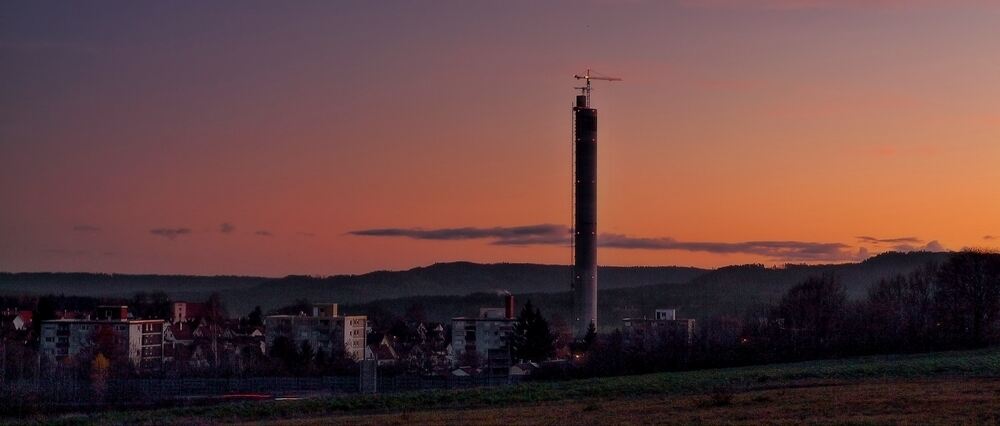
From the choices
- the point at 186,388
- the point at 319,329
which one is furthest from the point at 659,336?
the point at 319,329

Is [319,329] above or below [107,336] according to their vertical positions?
above

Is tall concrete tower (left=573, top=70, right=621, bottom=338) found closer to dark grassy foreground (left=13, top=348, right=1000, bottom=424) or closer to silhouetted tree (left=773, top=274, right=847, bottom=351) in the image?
silhouetted tree (left=773, top=274, right=847, bottom=351)

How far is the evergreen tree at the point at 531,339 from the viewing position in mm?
114188

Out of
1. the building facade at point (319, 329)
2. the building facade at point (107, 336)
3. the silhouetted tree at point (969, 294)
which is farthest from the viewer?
the building facade at point (319, 329)

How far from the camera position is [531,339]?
4530 inches

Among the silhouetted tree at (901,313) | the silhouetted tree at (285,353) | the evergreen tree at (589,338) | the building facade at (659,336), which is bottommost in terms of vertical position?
the silhouetted tree at (285,353)

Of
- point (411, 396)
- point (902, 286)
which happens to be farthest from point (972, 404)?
point (902, 286)

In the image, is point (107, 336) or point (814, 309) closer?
point (814, 309)

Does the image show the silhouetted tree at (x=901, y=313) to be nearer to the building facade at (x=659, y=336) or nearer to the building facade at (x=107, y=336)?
the building facade at (x=659, y=336)

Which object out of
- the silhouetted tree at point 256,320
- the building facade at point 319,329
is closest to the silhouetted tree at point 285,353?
the building facade at point 319,329

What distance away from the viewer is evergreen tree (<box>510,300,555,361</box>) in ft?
375

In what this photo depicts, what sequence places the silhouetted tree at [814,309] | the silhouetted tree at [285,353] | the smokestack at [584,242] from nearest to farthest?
the silhouetted tree at [814,309] → the silhouetted tree at [285,353] → the smokestack at [584,242]

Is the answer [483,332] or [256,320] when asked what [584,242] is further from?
[256,320]

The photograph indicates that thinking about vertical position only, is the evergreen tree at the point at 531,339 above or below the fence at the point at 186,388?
above
